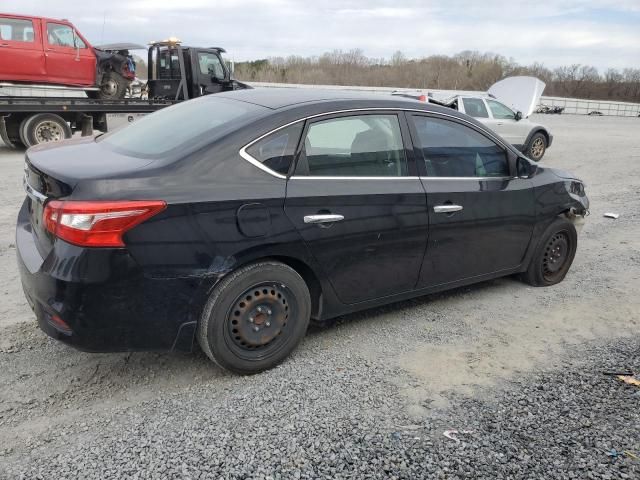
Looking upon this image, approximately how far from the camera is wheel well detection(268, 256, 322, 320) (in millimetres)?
3277

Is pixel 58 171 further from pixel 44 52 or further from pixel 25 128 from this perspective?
pixel 44 52

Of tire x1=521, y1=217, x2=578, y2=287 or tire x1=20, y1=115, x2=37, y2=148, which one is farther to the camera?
tire x1=20, y1=115, x2=37, y2=148

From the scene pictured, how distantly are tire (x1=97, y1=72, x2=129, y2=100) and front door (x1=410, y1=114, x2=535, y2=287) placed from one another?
12540 millimetres

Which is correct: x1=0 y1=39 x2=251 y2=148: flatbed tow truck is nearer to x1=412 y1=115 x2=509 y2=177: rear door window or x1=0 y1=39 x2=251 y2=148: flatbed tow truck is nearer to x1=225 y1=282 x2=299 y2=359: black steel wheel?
x1=412 y1=115 x2=509 y2=177: rear door window

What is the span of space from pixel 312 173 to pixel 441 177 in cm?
109

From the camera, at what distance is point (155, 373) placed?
10.7ft

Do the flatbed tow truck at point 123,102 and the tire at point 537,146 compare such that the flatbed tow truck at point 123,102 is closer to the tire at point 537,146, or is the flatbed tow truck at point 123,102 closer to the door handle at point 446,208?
the tire at point 537,146

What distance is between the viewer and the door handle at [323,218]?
3213 millimetres

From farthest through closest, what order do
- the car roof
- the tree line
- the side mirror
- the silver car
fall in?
the tree line → the silver car → the side mirror → the car roof

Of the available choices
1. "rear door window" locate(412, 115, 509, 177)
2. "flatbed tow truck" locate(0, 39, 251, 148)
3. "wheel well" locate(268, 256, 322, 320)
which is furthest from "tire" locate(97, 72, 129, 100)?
"wheel well" locate(268, 256, 322, 320)

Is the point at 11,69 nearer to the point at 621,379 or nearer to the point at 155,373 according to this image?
the point at 155,373

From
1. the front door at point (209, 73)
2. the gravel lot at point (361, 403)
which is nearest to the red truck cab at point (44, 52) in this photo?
the front door at point (209, 73)

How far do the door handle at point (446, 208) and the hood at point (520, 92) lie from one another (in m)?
12.7

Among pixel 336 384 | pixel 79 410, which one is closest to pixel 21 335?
pixel 79 410
